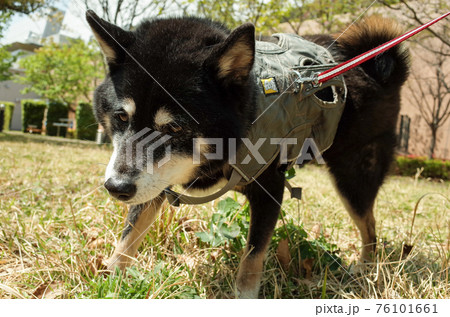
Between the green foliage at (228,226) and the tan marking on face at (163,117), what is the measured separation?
2.77ft

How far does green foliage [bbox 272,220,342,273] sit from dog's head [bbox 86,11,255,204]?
911 mm

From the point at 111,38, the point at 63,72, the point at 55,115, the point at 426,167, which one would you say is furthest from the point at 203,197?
the point at 63,72

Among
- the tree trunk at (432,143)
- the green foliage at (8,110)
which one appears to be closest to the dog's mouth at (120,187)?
the tree trunk at (432,143)

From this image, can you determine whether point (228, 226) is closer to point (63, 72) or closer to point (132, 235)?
point (132, 235)

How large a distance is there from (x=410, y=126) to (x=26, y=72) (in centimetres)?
2281

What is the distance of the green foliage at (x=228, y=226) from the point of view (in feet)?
7.21

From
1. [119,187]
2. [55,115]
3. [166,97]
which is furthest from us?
[55,115]

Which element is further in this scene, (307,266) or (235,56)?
(307,266)

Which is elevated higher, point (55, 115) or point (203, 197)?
point (55, 115)

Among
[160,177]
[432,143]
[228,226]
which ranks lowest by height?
[228,226]

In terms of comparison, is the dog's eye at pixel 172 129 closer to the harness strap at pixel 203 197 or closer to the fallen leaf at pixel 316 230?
the harness strap at pixel 203 197

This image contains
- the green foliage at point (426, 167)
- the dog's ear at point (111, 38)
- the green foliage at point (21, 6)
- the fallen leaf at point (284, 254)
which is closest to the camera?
the dog's ear at point (111, 38)

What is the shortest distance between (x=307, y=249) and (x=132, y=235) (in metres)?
1.19

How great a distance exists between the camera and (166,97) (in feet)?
5.56
